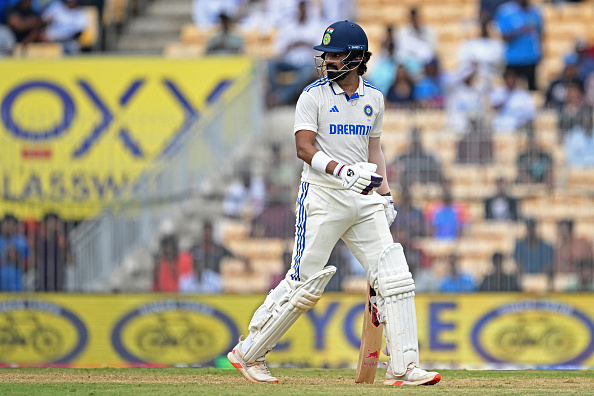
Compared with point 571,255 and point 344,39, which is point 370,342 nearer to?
point 344,39

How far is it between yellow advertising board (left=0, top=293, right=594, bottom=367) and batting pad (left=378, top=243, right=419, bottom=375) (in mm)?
4166

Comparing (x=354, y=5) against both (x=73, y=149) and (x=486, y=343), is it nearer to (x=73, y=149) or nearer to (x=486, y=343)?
(x=73, y=149)

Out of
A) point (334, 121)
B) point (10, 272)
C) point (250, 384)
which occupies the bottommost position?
point (250, 384)

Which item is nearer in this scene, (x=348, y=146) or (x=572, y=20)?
(x=348, y=146)

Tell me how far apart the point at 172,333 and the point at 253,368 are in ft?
13.8

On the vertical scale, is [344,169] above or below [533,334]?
above

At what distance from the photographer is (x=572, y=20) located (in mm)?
14828

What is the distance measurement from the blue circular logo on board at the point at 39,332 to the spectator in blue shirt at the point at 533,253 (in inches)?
174

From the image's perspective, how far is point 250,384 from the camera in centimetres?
635

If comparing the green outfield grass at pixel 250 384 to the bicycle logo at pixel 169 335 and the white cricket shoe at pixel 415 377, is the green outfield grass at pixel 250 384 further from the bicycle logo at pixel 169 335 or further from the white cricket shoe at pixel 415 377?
the bicycle logo at pixel 169 335

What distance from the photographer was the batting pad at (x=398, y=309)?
6102 mm

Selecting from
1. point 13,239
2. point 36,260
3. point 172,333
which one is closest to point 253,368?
point 172,333

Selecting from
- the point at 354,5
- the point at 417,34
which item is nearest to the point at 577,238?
the point at 417,34

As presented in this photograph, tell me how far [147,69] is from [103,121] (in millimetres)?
951
